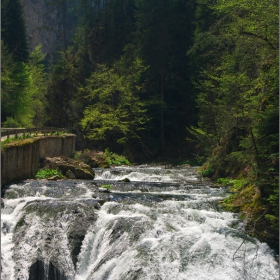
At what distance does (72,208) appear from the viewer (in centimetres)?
1467

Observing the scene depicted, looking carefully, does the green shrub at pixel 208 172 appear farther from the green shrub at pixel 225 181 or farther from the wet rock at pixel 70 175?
the wet rock at pixel 70 175

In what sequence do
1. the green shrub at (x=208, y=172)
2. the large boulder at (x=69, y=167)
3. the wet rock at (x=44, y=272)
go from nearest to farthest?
the wet rock at (x=44, y=272) < the large boulder at (x=69, y=167) < the green shrub at (x=208, y=172)

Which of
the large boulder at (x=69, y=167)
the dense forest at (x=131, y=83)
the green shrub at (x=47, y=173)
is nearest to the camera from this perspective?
the green shrub at (x=47, y=173)

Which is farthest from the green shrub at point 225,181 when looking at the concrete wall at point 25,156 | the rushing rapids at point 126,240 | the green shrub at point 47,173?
the concrete wall at point 25,156

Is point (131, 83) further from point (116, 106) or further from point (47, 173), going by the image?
point (47, 173)

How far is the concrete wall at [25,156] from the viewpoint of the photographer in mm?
18420

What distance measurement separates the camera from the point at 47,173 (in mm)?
22562

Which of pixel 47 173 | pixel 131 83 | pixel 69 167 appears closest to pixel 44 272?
pixel 47 173

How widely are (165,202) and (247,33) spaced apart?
22.3 feet

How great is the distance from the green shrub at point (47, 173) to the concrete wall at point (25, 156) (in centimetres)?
27

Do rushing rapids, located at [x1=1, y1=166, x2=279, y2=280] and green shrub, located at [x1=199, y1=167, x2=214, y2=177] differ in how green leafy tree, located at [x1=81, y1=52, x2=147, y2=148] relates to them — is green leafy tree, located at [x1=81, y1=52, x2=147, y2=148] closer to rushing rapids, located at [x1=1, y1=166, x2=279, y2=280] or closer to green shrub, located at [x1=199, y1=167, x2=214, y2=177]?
green shrub, located at [x1=199, y1=167, x2=214, y2=177]

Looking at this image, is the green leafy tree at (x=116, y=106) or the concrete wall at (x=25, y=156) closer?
the concrete wall at (x=25, y=156)

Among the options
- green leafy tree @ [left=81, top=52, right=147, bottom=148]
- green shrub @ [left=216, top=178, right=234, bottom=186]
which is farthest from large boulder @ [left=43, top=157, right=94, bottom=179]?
green leafy tree @ [left=81, top=52, right=147, bottom=148]

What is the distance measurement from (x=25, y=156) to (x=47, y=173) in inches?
82.2
